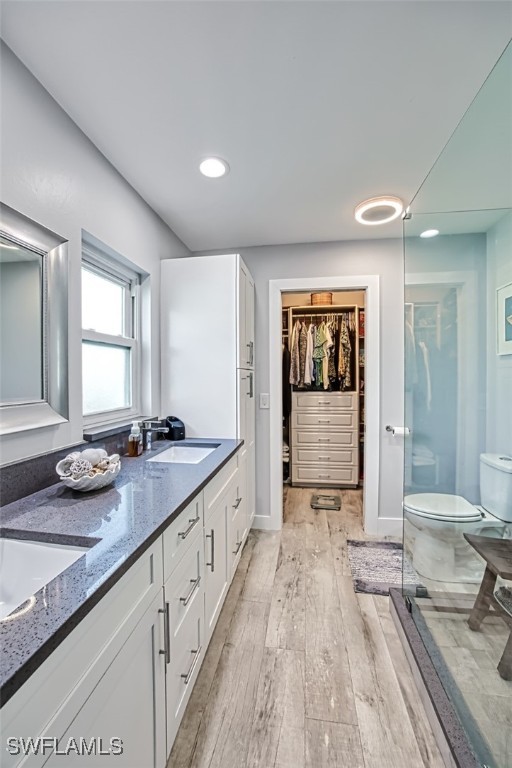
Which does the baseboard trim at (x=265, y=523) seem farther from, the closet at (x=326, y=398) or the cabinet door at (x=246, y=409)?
the closet at (x=326, y=398)

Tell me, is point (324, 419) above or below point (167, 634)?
above

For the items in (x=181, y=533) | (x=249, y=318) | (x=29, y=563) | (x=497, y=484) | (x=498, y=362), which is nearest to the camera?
(x=29, y=563)

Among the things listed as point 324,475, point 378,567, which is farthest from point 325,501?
point 378,567

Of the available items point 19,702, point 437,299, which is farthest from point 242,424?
point 19,702

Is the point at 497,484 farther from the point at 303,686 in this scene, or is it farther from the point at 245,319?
the point at 245,319

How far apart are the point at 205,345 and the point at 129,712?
1799 millimetres

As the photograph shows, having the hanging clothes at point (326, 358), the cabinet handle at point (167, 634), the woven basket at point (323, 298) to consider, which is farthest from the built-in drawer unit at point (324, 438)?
the cabinet handle at point (167, 634)

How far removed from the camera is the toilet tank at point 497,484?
1.56m

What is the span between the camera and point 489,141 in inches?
56.0

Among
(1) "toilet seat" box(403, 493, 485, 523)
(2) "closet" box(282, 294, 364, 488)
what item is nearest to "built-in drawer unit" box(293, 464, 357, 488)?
(2) "closet" box(282, 294, 364, 488)

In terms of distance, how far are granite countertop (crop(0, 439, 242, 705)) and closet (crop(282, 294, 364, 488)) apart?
2.44 metres

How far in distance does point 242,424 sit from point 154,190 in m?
1.55

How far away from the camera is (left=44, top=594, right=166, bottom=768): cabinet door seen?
0.66 m

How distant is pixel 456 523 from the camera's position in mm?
1906
